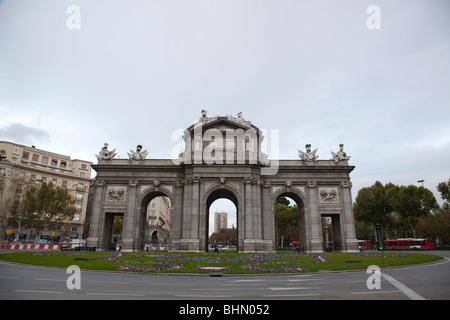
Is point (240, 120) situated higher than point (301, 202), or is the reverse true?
point (240, 120)

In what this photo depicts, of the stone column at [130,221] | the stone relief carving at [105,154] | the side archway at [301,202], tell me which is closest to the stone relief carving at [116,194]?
the stone column at [130,221]

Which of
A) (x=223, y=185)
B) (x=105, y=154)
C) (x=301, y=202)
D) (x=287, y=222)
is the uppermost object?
(x=105, y=154)

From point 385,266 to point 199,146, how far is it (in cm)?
2931

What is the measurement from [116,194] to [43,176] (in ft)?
157

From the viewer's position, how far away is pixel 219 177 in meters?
44.2

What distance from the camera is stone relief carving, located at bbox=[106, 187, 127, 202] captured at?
154 feet

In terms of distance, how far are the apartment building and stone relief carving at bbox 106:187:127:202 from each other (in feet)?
95.3

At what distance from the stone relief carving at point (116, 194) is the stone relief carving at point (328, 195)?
32061 mm

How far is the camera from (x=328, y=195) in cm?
4678

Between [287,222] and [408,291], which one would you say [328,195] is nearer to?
[408,291]

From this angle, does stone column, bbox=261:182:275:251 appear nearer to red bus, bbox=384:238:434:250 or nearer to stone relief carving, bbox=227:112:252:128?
stone relief carving, bbox=227:112:252:128

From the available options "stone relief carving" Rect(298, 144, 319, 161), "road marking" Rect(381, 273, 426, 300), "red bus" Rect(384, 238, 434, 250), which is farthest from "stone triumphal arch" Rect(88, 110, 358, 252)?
"red bus" Rect(384, 238, 434, 250)

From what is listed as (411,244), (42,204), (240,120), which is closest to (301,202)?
(240,120)

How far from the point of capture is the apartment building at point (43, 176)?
235ft
